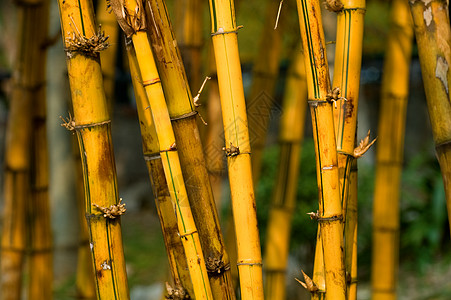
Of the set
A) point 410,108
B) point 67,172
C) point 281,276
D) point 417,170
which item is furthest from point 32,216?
point 410,108

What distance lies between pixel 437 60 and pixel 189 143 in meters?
0.37

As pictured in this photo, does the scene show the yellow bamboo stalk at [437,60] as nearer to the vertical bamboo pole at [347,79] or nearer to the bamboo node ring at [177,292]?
the vertical bamboo pole at [347,79]

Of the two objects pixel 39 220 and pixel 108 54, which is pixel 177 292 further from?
pixel 39 220

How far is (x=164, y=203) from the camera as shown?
725mm

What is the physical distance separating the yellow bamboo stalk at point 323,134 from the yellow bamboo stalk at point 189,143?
13 centimetres

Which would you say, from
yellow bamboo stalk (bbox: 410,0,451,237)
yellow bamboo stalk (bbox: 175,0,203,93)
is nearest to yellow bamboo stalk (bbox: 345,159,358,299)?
yellow bamboo stalk (bbox: 410,0,451,237)

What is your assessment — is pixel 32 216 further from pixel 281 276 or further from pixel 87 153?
pixel 87 153

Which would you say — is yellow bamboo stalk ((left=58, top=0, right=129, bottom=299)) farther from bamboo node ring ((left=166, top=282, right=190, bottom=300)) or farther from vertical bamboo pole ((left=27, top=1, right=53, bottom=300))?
vertical bamboo pole ((left=27, top=1, right=53, bottom=300))

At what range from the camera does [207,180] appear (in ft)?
2.28

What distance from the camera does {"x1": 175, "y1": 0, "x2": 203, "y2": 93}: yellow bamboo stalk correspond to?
3.52ft

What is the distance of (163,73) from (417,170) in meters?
2.99

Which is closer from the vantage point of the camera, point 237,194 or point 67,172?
point 237,194

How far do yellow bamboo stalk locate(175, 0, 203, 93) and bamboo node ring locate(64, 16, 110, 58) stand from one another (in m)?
0.41

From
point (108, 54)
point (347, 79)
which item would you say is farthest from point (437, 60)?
point (108, 54)
